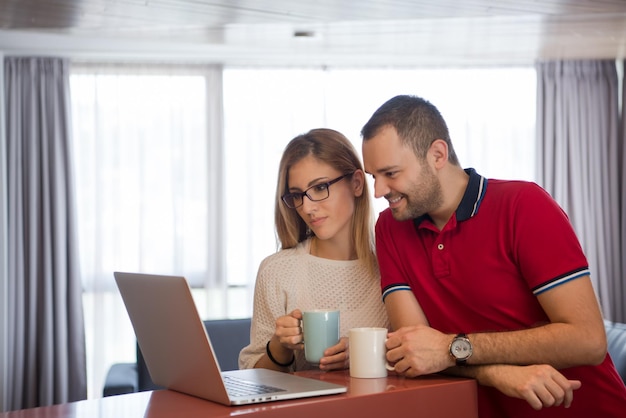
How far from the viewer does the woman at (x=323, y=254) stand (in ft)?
7.23

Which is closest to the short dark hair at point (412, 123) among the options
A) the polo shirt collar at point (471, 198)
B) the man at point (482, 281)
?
the man at point (482, 281)

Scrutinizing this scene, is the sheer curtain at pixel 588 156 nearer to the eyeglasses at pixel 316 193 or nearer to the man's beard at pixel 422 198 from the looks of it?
the eyeglasses at pixel 316 193

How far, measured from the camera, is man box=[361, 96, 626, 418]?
1.66m

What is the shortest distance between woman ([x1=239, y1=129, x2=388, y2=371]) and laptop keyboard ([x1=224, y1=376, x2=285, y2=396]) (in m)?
0.52

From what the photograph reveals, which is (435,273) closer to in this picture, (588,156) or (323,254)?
(323,254)

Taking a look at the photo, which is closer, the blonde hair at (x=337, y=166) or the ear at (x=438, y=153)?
the ear at (x=438, y=153)

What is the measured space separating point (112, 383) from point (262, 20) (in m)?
2.01

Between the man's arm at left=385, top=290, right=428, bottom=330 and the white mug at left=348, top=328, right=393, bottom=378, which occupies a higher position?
the man's arm at left=385, top=290, right=428, bottom=330

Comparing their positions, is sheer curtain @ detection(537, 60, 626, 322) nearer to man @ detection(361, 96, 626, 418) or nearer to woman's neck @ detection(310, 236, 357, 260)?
woman's neck @ detection(310, 236, 357, 260)

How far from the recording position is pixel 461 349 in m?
1.67

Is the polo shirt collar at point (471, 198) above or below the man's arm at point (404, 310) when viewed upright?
above

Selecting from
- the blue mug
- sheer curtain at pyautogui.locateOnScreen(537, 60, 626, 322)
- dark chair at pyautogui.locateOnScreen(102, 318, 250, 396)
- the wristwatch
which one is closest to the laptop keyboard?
the blue mug

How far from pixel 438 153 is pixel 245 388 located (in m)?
0.78

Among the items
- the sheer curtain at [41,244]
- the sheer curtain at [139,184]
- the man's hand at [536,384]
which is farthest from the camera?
the sheer curtain at [139,184]
